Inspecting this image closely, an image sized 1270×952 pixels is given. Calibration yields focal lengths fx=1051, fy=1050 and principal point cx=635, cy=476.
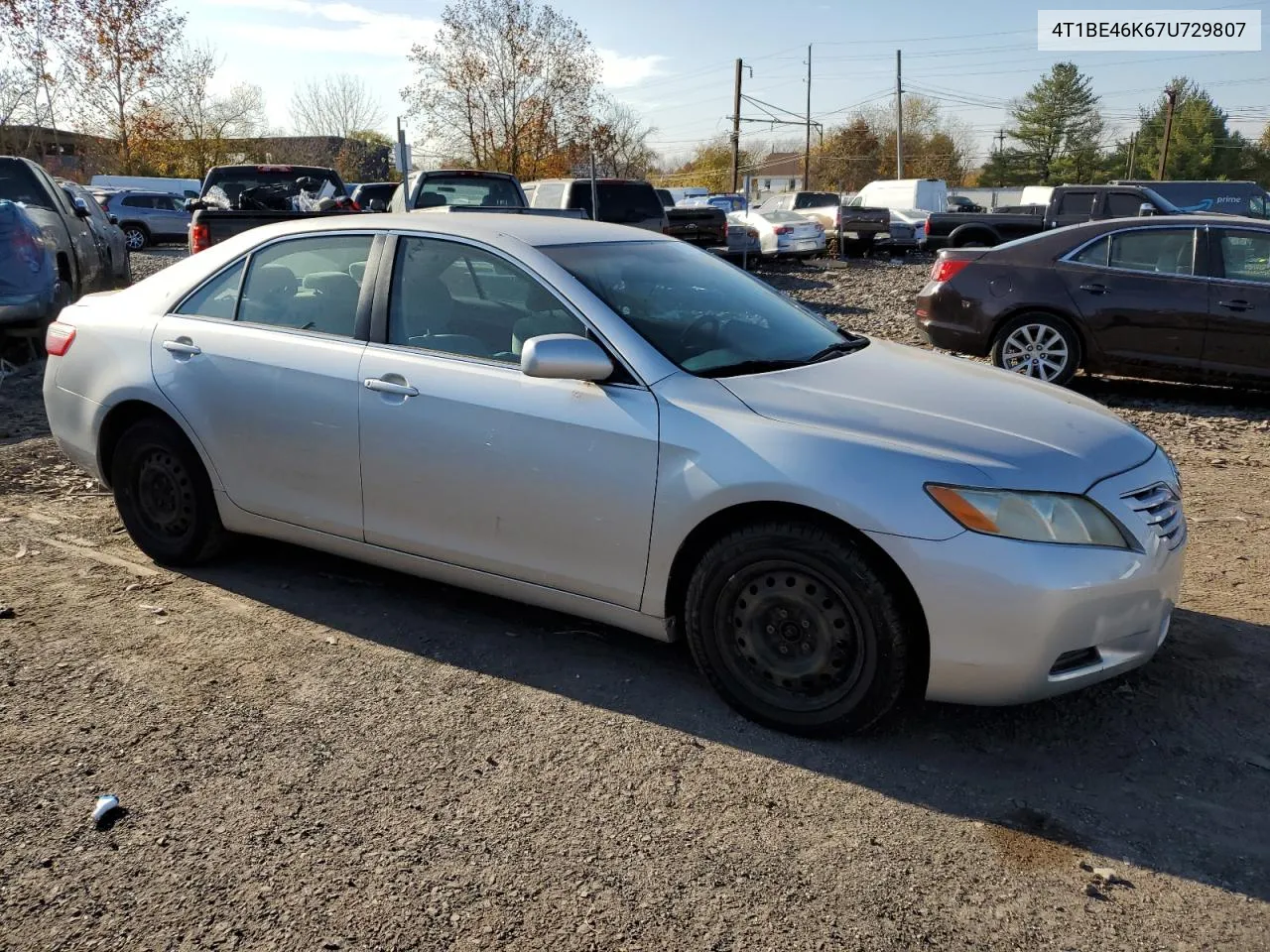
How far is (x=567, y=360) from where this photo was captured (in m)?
3.44

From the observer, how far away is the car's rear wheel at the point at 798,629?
3.12 metres

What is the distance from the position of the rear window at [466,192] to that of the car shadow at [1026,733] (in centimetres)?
972

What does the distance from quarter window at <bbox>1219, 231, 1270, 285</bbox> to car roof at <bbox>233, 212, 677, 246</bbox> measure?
5.73 metres

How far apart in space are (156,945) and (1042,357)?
26.4 ft

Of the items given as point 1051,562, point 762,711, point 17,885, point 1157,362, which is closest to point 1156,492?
point 1051,562

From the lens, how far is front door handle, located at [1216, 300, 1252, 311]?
7902 millimetres

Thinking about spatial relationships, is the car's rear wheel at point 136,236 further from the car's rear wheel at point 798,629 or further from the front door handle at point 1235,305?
the car's rear wheel at point 798,629

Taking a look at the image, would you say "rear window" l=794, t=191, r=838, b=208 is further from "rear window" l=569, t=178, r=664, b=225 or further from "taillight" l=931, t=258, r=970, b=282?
"taillight" l=931, t=258, r=970, b=282

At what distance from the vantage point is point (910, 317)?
1348cm

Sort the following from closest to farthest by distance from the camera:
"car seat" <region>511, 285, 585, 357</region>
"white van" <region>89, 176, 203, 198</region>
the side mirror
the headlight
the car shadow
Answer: the car shadow
the headlight
the side mirror
"car seat" <region>511, 285, 585, 357</region>
"white van" <region>89, 176, 203, 198</region>

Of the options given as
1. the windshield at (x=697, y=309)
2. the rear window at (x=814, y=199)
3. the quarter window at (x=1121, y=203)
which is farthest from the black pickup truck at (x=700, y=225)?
the windshield at (x=697, y=309)

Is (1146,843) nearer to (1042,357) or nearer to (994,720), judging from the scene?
(994,720)

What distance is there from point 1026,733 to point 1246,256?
20.8 ft

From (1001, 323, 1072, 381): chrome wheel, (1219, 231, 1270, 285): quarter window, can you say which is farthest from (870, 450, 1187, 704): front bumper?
(1219, 231, 1270, 285): quarter window
